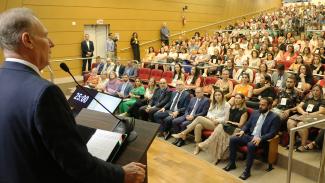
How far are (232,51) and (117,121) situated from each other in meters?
6.91

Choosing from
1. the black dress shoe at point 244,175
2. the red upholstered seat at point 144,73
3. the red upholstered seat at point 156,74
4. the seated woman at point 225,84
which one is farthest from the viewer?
the red upholstered seat at point 144,73

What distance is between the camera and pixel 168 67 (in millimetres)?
7512

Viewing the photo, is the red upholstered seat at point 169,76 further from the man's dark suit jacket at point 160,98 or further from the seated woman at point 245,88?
the seated woman at point 245,88

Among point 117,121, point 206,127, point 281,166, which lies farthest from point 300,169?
point 117,121

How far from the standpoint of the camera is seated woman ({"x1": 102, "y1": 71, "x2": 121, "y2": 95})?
6.45 m

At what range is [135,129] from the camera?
4.61ft

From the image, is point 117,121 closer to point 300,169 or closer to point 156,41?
point 300,169

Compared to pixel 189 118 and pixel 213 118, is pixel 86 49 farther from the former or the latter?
pixel 213 118

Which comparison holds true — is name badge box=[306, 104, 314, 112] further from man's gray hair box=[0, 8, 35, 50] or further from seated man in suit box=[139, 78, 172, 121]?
man's gray hair box=[0, 8, 35, 50]

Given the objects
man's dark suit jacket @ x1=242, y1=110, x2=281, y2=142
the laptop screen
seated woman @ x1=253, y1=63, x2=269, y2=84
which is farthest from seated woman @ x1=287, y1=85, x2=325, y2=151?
the laptop screen

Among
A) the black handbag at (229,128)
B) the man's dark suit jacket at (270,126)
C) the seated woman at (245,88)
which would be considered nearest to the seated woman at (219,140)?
the black handbag at (229,128)

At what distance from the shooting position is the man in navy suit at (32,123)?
904mm

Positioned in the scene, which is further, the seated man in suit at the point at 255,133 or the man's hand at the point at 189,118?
the man's hand at the point at 189,118

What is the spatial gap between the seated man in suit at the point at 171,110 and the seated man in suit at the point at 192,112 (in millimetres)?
117
